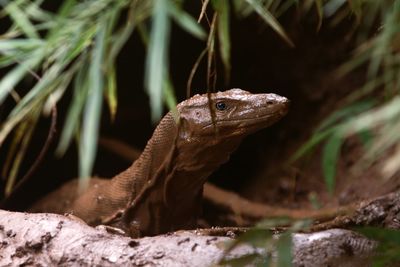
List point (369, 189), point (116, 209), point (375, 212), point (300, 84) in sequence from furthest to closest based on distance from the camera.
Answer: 1. point (300, 84)
2. point (369, 189)
3. point (116, 209)
4. point (375, 212)

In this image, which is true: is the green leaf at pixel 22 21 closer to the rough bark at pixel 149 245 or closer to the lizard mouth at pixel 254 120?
the rough bark at pixel 149 245

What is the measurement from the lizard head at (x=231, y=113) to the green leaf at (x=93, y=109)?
165cm

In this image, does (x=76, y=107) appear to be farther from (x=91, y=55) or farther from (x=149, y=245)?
(x=149, y=245)

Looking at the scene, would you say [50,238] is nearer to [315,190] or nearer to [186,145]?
[186,145]

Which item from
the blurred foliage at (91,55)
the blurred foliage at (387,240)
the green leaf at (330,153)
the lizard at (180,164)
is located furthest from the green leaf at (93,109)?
the lizard at (180,164)

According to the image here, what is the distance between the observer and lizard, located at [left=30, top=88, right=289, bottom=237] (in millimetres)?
3369

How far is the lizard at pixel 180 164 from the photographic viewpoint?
11.1 ft

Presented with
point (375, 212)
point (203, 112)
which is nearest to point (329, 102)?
point (203, 112)

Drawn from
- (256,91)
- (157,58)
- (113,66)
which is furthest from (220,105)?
(157,58)

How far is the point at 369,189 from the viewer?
14.5 ft

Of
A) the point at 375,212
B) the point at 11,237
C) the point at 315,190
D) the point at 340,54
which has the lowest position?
the point at 315,190

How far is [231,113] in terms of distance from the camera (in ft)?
11.1

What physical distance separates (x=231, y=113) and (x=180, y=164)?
1.23ft

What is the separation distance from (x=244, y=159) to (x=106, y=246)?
3140 millimetres
